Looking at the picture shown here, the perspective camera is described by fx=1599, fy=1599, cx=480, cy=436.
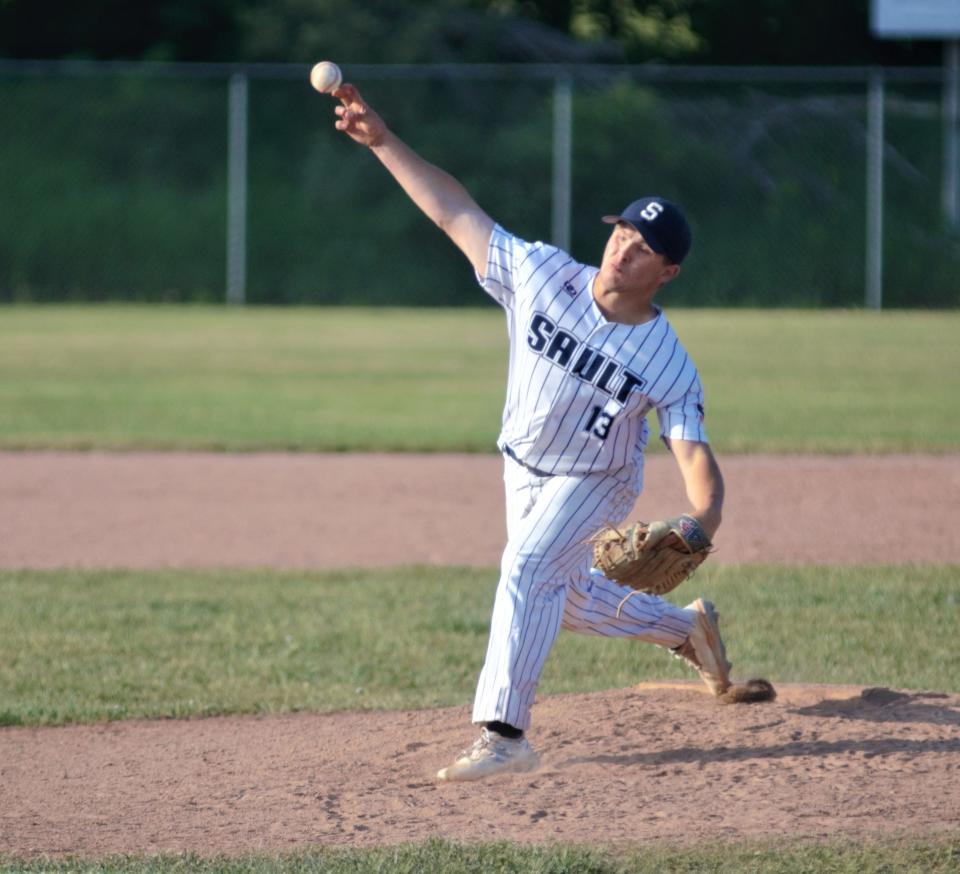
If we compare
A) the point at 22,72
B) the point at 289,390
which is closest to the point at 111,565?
the point at 289,390

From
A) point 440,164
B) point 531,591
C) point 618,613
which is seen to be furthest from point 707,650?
point 440,164

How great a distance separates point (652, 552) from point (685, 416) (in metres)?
0.35

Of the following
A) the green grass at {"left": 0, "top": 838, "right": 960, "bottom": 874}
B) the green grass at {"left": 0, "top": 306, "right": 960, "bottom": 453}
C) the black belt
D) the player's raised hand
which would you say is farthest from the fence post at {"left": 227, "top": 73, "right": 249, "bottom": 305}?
the green grass at {"left": 0, "top": 838, "right": 960, "bottom": 874}

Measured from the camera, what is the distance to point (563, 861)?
3562 millimetres

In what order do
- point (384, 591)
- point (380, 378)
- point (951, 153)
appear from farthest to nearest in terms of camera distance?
point (951, 153) → point (380, 378) → point (384, 591)

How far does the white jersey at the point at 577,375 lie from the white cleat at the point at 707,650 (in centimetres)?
78

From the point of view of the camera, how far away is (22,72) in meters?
20.1

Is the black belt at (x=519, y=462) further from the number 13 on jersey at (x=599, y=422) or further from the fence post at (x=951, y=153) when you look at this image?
the fence post at (x=951, y=153)

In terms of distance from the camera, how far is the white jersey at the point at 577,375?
407 cm

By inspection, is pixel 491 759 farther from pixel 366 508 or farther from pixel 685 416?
pixel 366 508

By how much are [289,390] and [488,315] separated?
22.7ft

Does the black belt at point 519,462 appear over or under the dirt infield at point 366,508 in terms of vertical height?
over

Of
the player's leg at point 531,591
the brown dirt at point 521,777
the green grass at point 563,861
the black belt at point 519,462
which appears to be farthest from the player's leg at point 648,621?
the green grass at point 563,861

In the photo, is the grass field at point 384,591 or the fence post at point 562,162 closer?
the grass field at point 384,591
